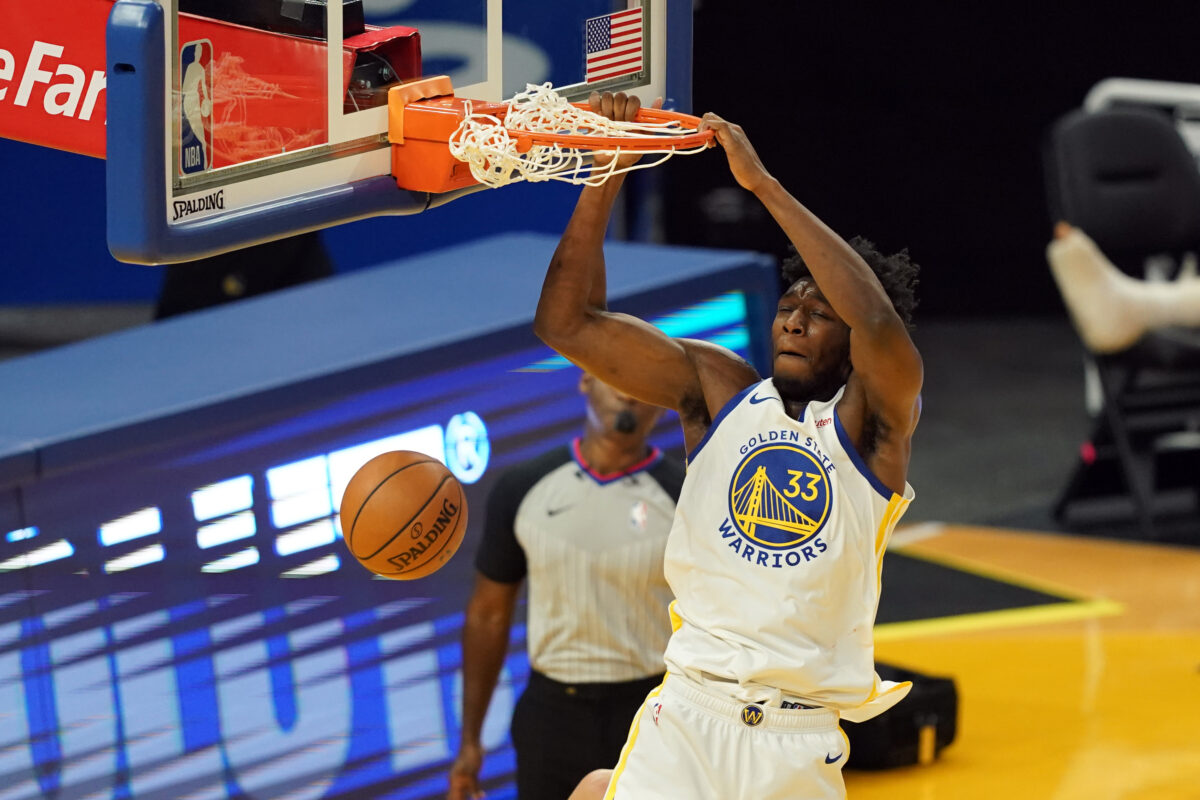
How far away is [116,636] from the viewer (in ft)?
15.4

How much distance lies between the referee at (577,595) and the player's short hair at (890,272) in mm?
1059

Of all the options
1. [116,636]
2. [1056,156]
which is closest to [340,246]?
[1056,156]

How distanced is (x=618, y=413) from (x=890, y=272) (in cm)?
126

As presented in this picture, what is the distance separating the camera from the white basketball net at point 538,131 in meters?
3.71

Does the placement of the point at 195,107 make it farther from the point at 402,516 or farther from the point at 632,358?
the point at 402,516

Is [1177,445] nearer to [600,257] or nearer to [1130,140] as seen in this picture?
[1130,140]

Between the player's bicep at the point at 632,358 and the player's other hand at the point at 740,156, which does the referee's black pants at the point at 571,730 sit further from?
the player's other hand at the point at 740,156

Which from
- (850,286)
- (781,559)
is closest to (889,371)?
(850,286)

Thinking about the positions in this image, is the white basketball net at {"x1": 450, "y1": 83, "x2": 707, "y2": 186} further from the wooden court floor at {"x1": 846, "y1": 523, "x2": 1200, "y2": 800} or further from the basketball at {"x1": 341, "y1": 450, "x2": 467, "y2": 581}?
the wooden court floor at {"x1": 846, "y1": 523, "x2": 1200, "y2": 800}

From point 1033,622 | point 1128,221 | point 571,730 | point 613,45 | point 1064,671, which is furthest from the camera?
point 1128,221

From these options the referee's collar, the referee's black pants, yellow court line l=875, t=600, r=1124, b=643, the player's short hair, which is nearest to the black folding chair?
yellow court line l=875, t=600, r=1124, b=643

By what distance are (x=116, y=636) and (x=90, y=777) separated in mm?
387

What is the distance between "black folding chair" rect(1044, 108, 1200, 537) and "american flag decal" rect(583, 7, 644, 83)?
221 inches

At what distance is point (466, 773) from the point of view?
510 cm
